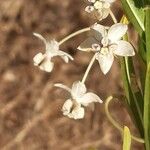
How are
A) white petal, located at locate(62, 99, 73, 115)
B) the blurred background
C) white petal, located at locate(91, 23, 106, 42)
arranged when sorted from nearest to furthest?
1. white petal, located at locate(91, 23, 106, 42)
2. white petal, located at locate(62, 99, 73, 115)
3. the blurred background

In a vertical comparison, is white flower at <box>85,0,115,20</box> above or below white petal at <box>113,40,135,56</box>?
above

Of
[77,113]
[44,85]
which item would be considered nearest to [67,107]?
[77,113]

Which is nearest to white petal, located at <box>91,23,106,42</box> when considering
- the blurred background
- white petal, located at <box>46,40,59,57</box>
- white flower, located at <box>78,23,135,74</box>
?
white flower, located at <box>78,23,135,74</box>

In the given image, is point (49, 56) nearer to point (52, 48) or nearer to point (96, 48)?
point (52, 48)

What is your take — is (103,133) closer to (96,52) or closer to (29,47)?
(29,47)

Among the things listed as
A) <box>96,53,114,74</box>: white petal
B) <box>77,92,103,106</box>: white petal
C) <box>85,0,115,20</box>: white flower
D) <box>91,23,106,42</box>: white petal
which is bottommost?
<box>77,92,103,106</box>: white petal

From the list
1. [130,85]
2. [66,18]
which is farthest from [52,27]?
[130,85]

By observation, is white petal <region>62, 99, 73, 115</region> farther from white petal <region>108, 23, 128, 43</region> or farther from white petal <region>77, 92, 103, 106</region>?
white petal <region>108, 23, 128, 43</region>

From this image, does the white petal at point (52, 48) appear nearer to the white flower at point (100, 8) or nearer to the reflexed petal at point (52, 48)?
the reflexed petal at point (52, 48)
